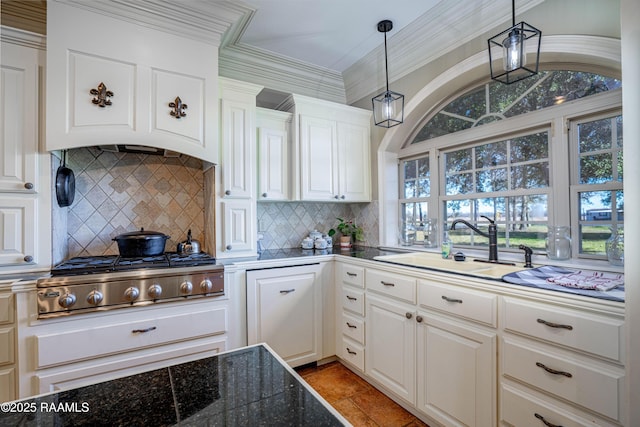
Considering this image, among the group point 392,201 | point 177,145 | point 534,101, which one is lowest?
point 392,201

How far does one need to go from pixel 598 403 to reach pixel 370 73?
9.55 ft

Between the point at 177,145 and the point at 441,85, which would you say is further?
the point at 441,85

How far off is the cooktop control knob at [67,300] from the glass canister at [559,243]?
9.13 feet

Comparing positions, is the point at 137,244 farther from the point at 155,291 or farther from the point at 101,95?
the point at 101,95

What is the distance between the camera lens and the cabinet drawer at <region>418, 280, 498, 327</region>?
1.49 m

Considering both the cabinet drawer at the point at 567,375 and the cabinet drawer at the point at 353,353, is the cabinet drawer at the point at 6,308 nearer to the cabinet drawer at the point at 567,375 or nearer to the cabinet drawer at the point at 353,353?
the cabinet drawer at the point at 353,353

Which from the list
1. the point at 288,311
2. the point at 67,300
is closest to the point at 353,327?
the point at 288,311

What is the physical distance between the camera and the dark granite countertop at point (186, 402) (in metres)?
0.55

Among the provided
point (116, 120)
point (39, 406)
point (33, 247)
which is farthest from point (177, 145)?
point (39, 406)

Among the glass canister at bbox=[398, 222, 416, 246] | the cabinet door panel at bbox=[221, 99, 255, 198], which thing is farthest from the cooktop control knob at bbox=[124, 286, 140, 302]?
the glass canister at bbox=[398, 222, 416, 246]

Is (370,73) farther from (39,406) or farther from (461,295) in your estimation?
(39,406)

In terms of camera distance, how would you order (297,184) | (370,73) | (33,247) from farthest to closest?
1. (370,73)
2. (297,184)
3. (33,247)

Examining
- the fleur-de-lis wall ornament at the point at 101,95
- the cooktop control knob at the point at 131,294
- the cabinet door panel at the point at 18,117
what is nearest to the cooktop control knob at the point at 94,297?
the cooktop control knob at the point at 131,294

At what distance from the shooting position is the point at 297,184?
8.96 ft
